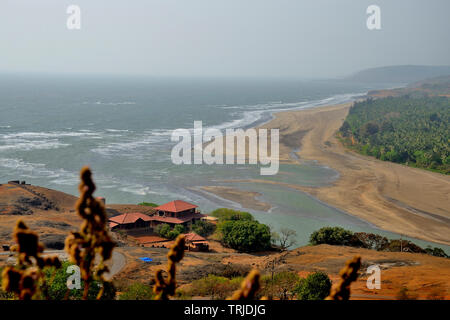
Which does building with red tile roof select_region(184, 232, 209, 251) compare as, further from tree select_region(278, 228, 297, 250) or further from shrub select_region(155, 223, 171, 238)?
tree select_region(278, 228, 297, 250)

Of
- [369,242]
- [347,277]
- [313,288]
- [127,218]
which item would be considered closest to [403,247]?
[369,242]

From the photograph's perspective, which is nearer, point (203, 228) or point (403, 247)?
point (403, 247)

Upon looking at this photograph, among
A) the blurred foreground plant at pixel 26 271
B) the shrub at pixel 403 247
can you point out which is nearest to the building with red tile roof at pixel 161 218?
the shrub at pixel 403 247

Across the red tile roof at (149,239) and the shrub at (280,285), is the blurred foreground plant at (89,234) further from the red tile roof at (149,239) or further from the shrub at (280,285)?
the red tile roof at (149,239)

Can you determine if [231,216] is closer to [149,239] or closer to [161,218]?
[161,218]

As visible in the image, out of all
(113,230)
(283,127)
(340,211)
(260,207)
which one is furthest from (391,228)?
(283,127)

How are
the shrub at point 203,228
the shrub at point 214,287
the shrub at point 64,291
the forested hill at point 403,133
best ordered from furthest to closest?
the forested hill at point 403,133
the shrub at point 203,228
the shrub at point 214,287
the shrub at point 64,291
